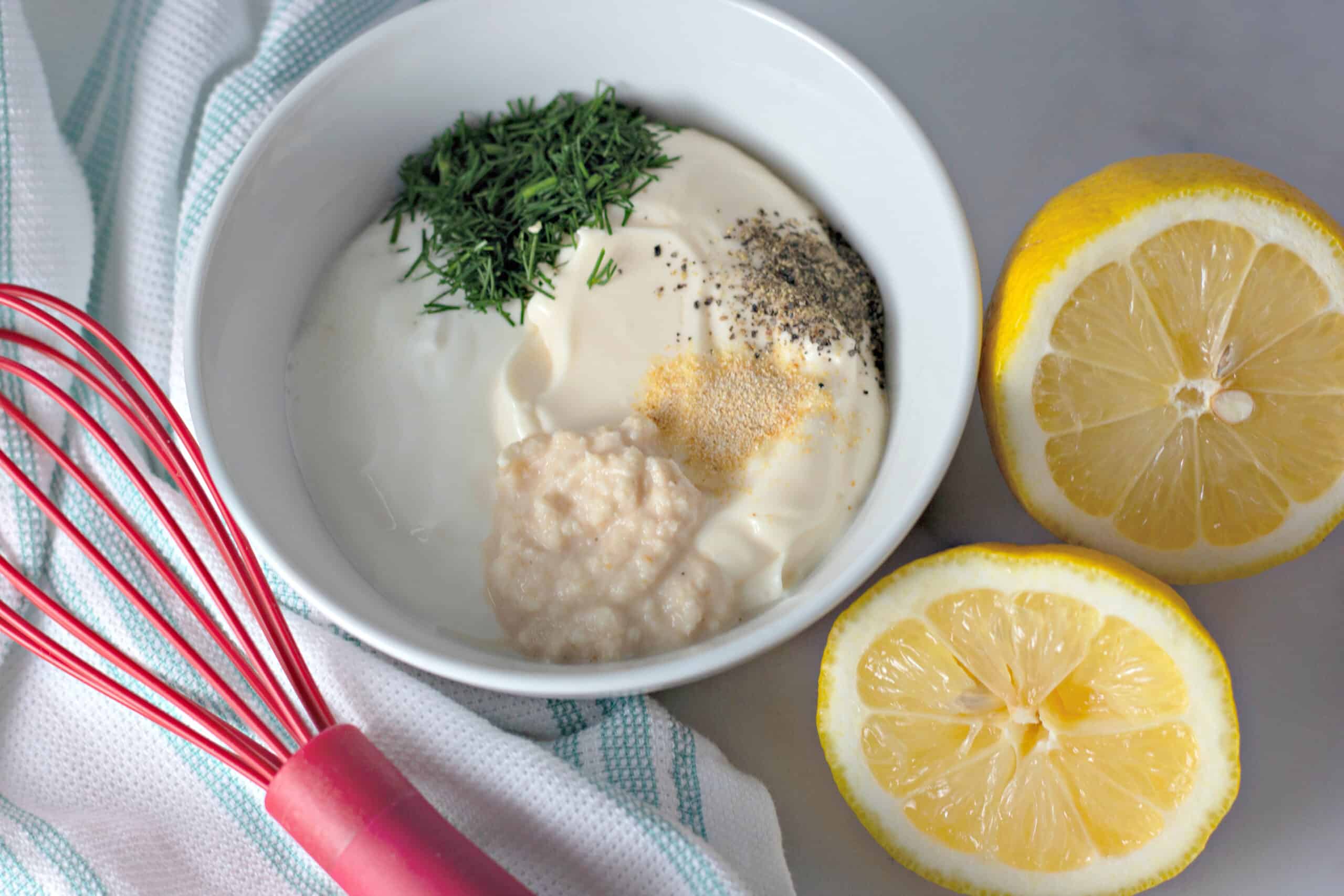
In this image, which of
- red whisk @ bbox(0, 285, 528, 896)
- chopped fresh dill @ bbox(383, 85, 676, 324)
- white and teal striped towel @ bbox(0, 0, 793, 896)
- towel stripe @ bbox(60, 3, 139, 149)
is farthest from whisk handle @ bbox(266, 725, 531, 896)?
towel stripe @ bbox(60, 3, 139, 149)

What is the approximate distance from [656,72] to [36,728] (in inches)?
31.0

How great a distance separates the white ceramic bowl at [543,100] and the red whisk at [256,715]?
0.15 feet

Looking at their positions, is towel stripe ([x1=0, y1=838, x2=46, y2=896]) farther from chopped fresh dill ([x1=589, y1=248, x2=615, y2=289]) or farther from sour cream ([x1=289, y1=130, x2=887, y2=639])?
chopped fresh dill ([x1=589, y1=248, x2=615, y2=289])

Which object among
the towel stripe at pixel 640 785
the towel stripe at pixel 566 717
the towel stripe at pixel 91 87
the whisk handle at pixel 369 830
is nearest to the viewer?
the whisk handle at pixel 369 830

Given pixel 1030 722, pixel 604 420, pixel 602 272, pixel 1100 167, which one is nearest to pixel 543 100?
pixel 602 272

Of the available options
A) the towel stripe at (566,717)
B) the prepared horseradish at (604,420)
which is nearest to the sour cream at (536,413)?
the prepared horseradish at (604,420)

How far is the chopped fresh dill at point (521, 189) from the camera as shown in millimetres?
934

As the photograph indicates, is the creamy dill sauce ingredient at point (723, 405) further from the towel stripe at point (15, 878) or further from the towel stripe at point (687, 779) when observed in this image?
the towel stripe at point (15, 878)

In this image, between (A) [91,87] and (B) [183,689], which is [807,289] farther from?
(A) [91,87]

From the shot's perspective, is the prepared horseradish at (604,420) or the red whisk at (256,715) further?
the prepared horseradish at (604,420)

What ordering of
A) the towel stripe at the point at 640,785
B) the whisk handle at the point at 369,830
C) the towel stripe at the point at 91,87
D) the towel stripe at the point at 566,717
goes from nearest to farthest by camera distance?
the whisk handle at the point at 369,830, the towel stripe at the point at 640,785, the towel stripe at the point at 566,717, the towel stripe at the point at 91,87

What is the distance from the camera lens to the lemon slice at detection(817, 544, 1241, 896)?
856 millimetres

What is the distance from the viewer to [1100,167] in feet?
3.79

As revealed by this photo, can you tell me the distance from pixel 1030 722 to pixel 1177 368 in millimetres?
314
